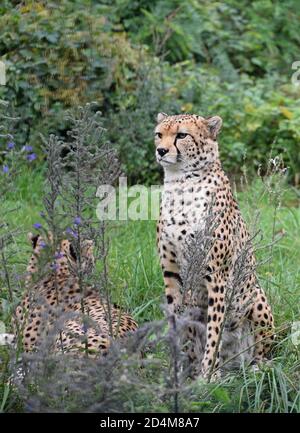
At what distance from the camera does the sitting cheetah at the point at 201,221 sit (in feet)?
15.5

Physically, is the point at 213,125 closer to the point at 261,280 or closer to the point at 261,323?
the point at 261,323

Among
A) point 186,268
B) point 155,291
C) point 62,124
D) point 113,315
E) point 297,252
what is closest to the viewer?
point 186,268

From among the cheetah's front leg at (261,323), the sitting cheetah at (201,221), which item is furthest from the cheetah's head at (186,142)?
the cheetah's front leg at (261,323)

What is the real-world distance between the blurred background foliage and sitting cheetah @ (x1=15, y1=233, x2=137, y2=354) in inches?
92.5

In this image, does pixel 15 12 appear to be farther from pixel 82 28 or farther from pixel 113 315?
pixel 113 315

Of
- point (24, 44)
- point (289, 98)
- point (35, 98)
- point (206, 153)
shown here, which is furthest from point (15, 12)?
point (206, 153)

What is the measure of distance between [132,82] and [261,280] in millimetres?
3267

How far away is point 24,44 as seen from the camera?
8008 mm

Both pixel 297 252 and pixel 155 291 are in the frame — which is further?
pixel 297 252

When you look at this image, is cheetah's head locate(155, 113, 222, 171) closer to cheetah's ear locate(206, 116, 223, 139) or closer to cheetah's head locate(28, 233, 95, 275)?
cheetah's ear locate(206, 116, 223, 139)

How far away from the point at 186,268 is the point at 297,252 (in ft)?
8.53

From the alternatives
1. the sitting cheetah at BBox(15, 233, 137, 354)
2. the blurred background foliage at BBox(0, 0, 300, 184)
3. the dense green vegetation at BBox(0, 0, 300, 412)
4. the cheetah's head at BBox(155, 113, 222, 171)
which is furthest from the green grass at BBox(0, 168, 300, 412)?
the blurred background foliage at BBox(0, 0, 300, 184)

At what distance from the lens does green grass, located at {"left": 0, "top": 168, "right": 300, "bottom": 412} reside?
4027 mm

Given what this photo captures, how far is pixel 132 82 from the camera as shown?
332 inches
